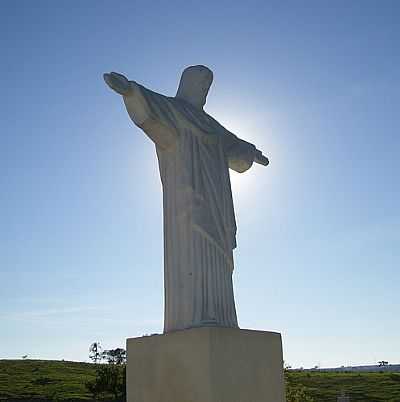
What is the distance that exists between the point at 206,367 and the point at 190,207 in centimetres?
203

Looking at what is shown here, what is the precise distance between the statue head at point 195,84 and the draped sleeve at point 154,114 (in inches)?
29.5

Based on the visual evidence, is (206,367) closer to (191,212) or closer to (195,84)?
(191,212)

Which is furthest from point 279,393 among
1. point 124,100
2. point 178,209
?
point 124,100

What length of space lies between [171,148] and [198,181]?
64 centimetres

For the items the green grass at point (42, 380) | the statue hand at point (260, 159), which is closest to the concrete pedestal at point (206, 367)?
the statue hand at point (260, 159)

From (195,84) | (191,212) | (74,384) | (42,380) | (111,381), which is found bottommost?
(74,384)

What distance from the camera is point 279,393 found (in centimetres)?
604

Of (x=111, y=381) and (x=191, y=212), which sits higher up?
(x=191, y=212)

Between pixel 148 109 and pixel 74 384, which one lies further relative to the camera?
pixel 74 384

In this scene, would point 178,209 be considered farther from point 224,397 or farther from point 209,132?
point 224,397

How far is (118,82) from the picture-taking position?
6.12 metres

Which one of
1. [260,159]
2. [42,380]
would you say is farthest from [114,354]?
[260,159]

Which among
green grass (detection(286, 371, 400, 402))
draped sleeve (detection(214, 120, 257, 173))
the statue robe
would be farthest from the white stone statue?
green grass (detection(286, 371, 400, 402))

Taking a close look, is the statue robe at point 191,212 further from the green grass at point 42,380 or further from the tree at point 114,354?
the tree at point 114,354
